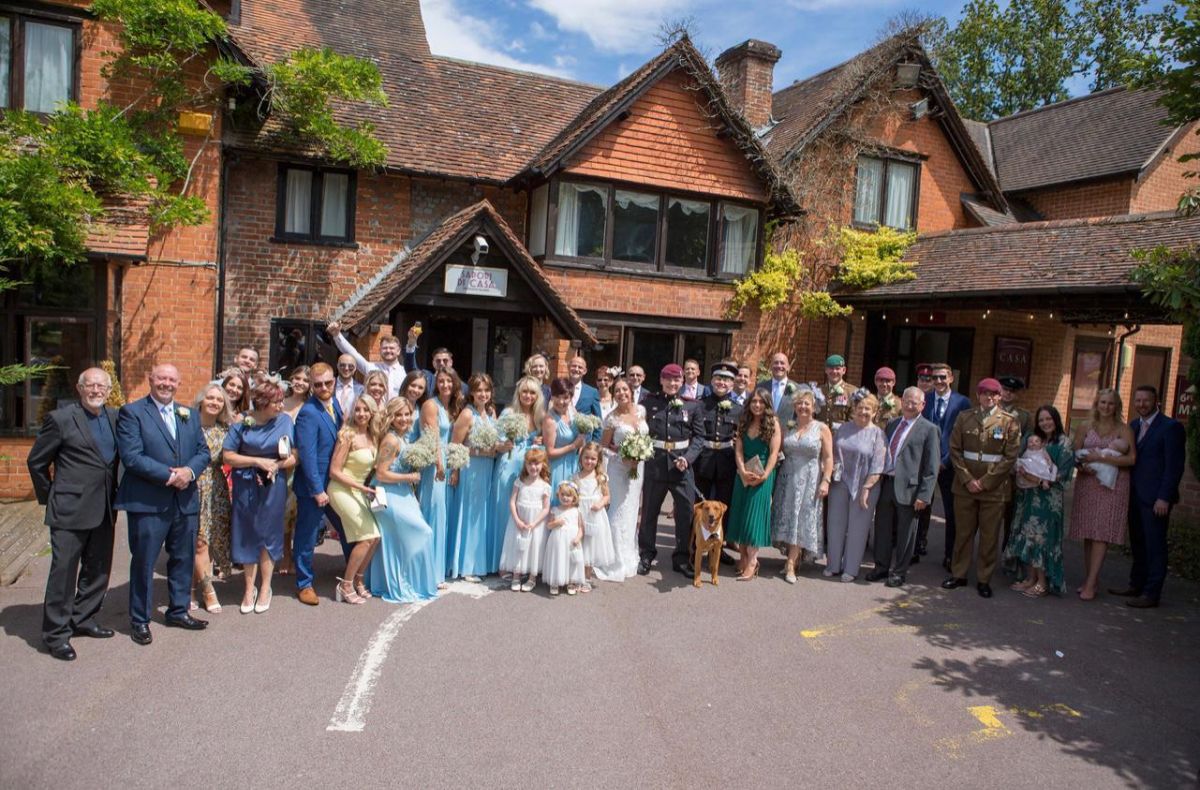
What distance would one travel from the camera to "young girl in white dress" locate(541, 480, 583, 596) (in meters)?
7.19

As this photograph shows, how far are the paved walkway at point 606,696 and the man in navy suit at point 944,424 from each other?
1.55 metres

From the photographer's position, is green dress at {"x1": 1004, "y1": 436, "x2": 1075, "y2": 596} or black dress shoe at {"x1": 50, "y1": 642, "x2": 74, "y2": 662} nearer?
black dress shoe at {"x1": 50, "y1": 642, "x2": 74, "y2": 662}

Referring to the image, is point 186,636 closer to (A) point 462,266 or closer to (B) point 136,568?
(B) point 136,568

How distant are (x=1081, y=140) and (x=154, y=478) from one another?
21.1 meters

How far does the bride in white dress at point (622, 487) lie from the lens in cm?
777

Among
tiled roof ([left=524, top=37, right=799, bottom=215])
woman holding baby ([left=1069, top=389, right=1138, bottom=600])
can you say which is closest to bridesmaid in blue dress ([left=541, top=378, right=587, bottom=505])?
woman holding baby ([left=1069, top=389, right=1138, bottom=600])

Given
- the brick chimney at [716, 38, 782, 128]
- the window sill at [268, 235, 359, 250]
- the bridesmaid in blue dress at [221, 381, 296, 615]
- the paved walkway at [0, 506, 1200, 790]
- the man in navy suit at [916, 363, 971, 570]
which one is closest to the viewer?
the paved walkway at [0, 506, 1200, 790]

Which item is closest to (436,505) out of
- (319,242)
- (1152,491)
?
(1152,491)

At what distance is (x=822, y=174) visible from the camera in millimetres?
16203

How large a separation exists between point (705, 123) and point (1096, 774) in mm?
12035

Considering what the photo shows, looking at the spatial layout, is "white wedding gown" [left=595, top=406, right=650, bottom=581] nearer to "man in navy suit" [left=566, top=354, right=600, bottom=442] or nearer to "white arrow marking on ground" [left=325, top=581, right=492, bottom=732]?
"man in navy suit" [left=566, top=354, right=600, bottom=442]

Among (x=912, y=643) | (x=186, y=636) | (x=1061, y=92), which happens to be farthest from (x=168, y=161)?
(x=1061, y=92)

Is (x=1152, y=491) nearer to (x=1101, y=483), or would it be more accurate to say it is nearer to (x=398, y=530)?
(x=1101, y=483)

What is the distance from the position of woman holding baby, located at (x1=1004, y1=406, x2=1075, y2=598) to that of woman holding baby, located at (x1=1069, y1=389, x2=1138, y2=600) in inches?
7.5
